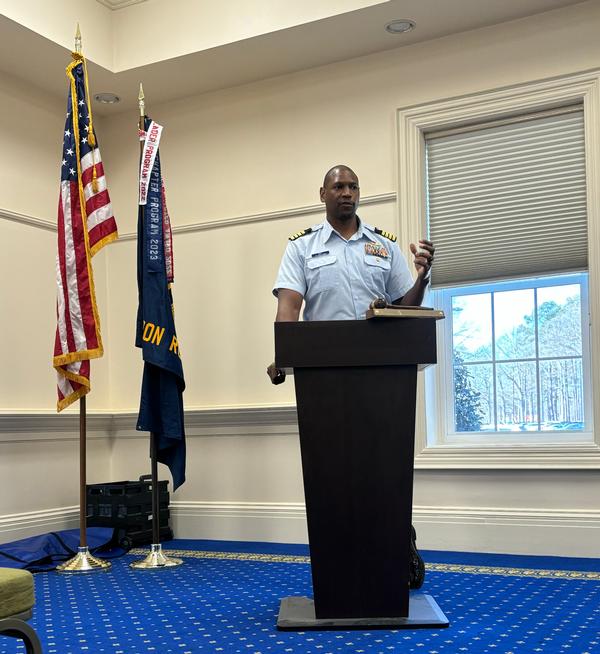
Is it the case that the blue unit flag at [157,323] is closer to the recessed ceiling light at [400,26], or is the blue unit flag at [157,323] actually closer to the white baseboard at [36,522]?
the white baseboard at [36,522]

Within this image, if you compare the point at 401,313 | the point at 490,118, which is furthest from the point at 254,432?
the point at 401,313

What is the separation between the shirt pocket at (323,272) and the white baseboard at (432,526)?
1.86 m

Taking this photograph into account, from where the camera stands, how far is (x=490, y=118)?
459cm

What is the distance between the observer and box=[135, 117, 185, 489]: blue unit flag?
4.31 m

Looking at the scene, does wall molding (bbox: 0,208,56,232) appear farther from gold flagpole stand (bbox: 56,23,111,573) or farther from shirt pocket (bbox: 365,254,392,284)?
shirt pocket (bbox: 365,254,392,284)

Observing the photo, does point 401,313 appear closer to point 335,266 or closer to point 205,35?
point 335,266

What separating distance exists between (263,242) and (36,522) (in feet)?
7.12

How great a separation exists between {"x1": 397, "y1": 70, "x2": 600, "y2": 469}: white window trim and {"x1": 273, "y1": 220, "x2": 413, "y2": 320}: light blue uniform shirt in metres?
1.52

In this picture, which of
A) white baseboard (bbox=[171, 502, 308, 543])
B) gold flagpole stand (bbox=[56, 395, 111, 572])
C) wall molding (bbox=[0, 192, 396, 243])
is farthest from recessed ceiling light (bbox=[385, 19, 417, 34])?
white baseboard (bbox=[171, 502, 308, 543])

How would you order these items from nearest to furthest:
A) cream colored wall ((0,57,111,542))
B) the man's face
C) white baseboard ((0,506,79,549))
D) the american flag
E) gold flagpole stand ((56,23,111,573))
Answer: the man's face → gold flagpole stand ((56,23,111,573)) → the american flag → white baseboard ((0,506,79,549)) → cream colored wall ((0,57,111,542))

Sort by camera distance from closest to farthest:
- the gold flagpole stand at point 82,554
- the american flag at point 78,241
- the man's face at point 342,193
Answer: the man's face at point 342,193 → the gold flagpole stand at point 82,554 → the american flag at point 78,241

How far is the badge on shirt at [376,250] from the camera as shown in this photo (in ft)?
10.4

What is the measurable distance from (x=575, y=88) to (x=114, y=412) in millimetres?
3444

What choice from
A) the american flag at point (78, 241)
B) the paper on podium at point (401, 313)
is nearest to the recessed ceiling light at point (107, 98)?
the american flag at point (78, 241)
